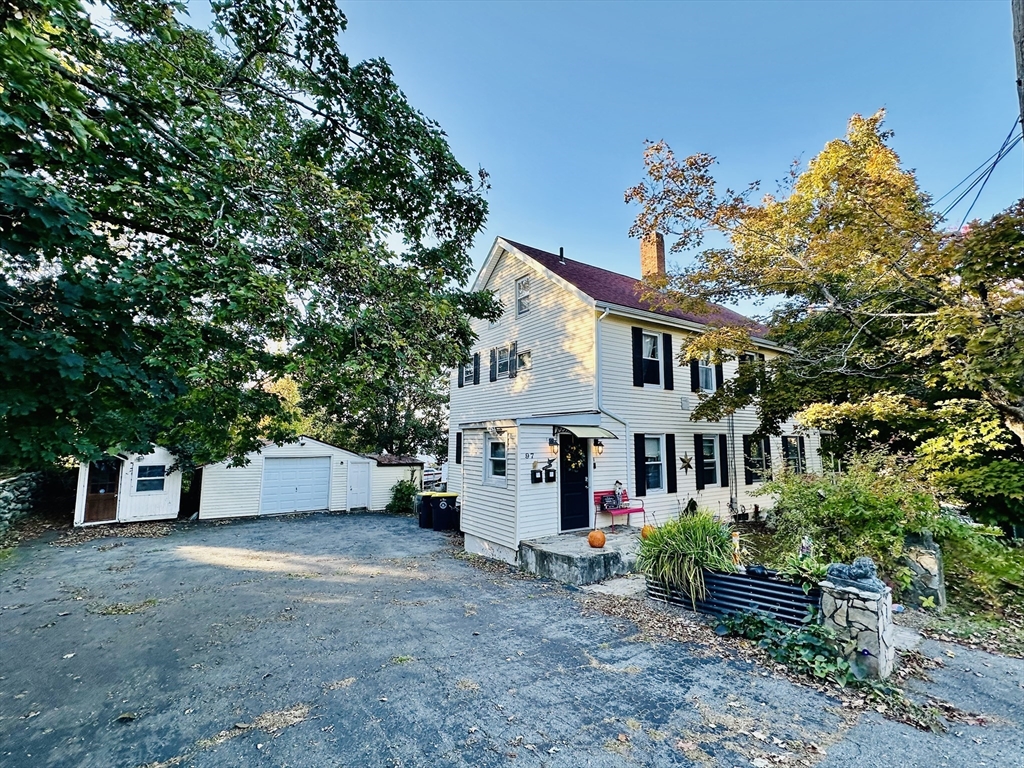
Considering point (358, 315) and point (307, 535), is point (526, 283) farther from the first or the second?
point (307, 535)

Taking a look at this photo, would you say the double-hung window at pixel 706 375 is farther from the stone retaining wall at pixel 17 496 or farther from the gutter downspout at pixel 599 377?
the stone retaining wall at pixel 17 496

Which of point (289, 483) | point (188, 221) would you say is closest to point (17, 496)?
point (289, 483)

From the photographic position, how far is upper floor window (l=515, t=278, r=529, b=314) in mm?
12703

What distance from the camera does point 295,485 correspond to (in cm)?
1633

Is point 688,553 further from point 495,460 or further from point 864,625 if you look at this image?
point 495,460

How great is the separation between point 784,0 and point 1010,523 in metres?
10.4

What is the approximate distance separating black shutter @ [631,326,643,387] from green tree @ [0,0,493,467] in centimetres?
621

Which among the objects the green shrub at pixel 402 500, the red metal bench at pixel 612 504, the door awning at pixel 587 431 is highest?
the door awning at pixel 587 431

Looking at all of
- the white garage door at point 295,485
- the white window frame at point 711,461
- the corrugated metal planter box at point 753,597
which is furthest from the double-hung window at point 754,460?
the white garage door at point 295,485

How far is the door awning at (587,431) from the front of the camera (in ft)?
31.0

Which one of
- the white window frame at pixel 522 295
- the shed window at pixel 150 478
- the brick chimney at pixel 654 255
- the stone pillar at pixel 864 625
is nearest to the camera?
the stone pillar at pixel 864 625

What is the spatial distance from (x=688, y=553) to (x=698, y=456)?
7.27 metres

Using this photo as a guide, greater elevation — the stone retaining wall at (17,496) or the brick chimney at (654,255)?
the brick chimney at (654,255)

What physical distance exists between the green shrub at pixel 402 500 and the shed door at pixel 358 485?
0.97 m
